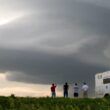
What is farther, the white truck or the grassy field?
the white truck

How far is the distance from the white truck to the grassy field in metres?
11.1

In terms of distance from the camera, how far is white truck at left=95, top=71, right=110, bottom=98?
220ft

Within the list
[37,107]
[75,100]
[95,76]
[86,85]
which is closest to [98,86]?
[95,76]

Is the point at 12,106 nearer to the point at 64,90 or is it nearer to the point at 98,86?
the point at 64,90

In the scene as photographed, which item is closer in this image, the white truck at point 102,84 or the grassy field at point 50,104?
the grassy field at point 50,104

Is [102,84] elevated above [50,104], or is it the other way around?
[102,84]

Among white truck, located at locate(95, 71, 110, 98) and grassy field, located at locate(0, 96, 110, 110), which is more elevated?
white truck, located at locate(95, 71, 110, 98)

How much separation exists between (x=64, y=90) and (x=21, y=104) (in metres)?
12.5

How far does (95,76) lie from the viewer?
7125 centimetres

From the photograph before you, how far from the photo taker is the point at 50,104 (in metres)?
52.4

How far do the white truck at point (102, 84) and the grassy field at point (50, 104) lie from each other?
11052 mm

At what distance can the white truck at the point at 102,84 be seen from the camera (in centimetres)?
6706

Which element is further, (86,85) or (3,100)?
(86,85)

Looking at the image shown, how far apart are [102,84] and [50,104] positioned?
A: 57.6ft
